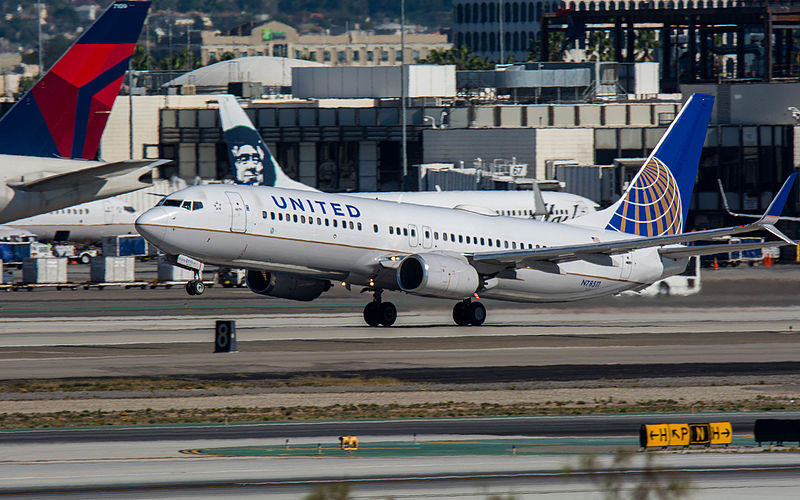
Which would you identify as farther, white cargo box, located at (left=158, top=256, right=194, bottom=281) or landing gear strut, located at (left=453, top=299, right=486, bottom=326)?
white cargo box, located at (left=158, top=256, right=194, bottom=281)

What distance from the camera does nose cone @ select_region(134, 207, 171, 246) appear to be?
1640 inches

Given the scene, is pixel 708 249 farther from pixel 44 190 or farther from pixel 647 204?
pixel 44 190

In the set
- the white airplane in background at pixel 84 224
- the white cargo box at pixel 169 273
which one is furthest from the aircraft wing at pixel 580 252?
the white airplane in background at pixel 84 224

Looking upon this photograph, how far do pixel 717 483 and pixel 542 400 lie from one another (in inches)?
422

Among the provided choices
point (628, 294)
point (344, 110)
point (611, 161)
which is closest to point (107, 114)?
point (628, 294)

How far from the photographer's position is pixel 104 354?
4053cm

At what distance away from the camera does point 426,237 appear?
48312mm

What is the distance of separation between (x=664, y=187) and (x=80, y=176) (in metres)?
25.9

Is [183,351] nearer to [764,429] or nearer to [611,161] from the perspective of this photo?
[764,429]

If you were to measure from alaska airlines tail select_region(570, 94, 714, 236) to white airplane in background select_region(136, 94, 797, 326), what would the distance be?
4 centimetres

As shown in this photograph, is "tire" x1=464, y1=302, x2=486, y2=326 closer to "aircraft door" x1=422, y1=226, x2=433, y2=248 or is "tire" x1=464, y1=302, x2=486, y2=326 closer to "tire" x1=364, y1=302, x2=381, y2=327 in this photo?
"aircraft door" x1=422, y1=226, x2=433, y2=248

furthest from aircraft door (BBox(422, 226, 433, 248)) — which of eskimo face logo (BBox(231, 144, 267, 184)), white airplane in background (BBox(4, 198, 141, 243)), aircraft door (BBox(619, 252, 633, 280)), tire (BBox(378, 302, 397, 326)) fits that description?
white airplane in background (BBox(4, 198, 141, 243))

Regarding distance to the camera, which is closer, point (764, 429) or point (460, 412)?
point (764, 429)

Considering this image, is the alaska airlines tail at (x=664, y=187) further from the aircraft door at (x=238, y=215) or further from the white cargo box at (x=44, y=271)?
the white cargo box at (x=44, y=271)
